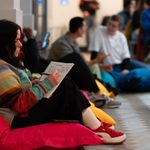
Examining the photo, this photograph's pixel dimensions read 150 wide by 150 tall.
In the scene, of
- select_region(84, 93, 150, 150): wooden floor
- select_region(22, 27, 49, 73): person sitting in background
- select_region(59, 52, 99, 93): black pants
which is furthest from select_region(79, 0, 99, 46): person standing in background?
select_region(22, 27, 49, 73): person sitting in background

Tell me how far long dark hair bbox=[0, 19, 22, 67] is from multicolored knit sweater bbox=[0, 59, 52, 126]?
0.07 metres

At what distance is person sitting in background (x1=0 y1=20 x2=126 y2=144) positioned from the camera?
2918 mm

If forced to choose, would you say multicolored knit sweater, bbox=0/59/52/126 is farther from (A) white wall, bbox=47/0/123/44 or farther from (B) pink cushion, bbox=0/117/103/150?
(A) white wall, bbox=47/0/123/44

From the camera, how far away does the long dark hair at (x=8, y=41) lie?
3.02 meters

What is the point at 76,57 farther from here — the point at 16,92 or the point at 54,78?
the point at 16,92

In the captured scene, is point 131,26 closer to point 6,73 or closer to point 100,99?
point 100,99

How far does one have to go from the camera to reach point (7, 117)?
9.92ft

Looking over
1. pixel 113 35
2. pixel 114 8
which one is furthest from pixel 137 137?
pixel 114 8

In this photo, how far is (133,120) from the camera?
13.3 feet

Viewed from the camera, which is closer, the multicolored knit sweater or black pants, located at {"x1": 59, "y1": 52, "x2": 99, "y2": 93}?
the multicolored knit sweater

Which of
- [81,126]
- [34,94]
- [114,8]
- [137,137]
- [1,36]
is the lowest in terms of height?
[114,8]

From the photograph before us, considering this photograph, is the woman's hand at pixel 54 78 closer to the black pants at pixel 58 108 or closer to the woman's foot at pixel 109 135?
the black pants at pixel 58 108

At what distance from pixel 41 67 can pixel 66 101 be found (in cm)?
145

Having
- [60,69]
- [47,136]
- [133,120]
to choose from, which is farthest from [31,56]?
[47,136]
